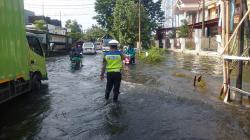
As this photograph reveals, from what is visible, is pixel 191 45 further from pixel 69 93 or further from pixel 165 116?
pixel 165 116

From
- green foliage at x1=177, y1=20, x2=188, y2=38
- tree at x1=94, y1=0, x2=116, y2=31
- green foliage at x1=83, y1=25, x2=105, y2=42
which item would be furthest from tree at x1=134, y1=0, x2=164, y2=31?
green foliage at x1=177, y1=20, x2=188, y2=38

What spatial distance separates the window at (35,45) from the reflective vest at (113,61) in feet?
12.0

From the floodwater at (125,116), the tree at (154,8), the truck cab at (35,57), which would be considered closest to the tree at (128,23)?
the tree at (154,8)

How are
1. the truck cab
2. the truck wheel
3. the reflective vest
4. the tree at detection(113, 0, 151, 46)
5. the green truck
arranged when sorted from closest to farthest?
1. the green truck
2. the reflective vest
3. the truck cab
4. the truck wheel
5. the tree at detection(113, 0, 151, 46)

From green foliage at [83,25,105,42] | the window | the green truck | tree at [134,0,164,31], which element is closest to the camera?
the green truck

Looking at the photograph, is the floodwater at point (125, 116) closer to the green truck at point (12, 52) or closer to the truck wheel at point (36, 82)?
the truck wheel at point (36, 82)

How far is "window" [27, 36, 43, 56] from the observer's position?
1283 cm

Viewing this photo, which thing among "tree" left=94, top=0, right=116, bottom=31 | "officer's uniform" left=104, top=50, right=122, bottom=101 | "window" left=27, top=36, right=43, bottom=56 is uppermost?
"tree" left=94, top=0, right=116, bottom=31

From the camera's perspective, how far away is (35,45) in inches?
524

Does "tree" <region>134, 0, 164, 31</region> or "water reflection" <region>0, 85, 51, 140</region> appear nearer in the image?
"water reflection" <region>0, 85, 51, 140</region>

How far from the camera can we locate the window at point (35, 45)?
12827 millimetres

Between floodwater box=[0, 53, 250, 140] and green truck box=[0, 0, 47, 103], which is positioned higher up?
green truck box=[0, 0, 47, 103]

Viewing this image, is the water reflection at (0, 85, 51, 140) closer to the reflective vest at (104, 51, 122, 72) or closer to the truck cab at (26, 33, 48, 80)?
the truck cab at (26, 33, 48, 80)

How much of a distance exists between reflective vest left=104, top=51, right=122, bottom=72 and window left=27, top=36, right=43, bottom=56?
3660 millimetres
